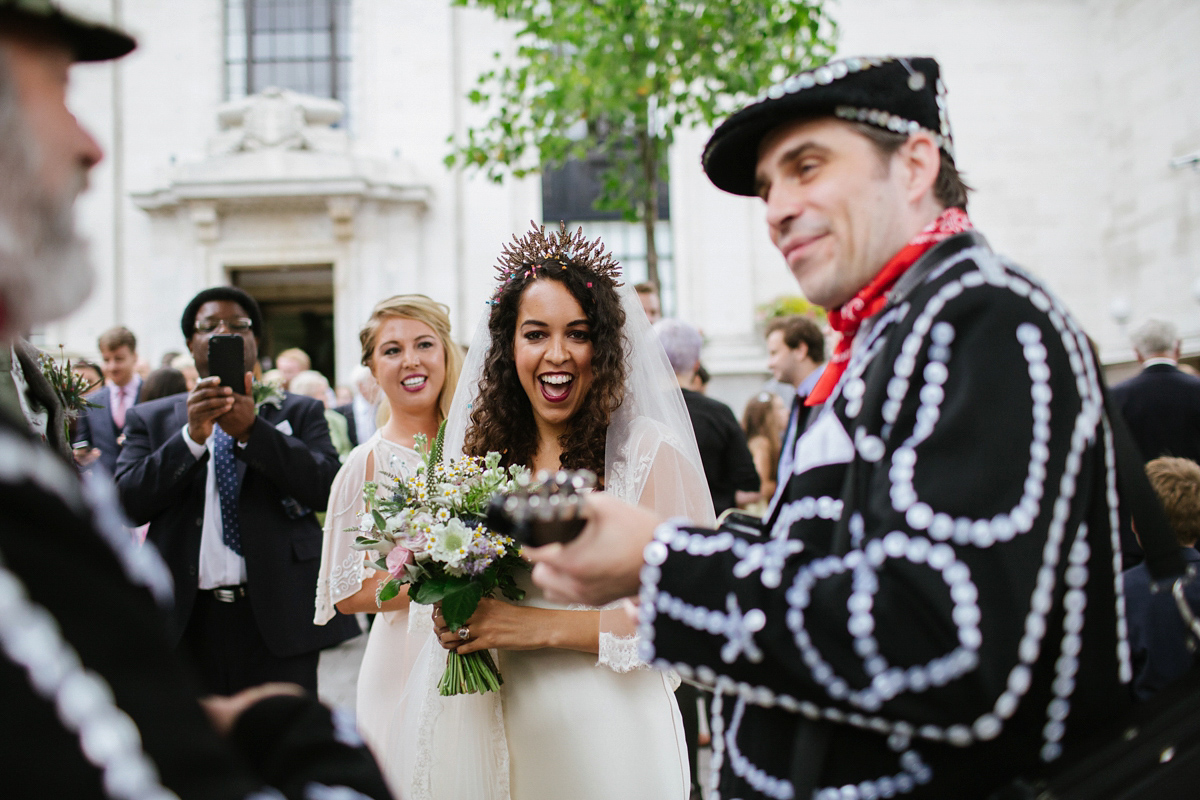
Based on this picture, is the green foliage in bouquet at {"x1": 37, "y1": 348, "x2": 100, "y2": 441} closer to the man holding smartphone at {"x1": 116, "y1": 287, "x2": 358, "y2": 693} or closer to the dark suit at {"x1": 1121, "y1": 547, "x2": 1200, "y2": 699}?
the man holding smartphone at {"x1": 116, "y1": 287, "x2": 358, "y2": 693}

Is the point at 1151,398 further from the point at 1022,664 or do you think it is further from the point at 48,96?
the point at 48,96

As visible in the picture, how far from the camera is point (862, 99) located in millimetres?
1241

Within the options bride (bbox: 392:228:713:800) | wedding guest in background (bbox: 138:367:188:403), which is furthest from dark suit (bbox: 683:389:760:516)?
wedding guest in background (bbox: 138:367:188:403)

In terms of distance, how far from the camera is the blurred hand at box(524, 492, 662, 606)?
1176 millimetres

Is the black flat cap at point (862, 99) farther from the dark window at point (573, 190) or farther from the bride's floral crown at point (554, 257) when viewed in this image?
the dark window at point (573, 190)

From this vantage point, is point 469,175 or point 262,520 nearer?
point 262,520

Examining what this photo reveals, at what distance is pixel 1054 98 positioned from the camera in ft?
50.3

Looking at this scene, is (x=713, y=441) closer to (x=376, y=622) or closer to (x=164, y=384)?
(x=376, y=622)

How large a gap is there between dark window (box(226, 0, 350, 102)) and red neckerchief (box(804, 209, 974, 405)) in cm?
1564

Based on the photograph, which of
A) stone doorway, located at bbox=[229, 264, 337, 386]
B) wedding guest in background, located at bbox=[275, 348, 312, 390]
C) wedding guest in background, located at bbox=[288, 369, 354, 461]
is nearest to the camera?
wedding guest in background, located at bbox=[288, 369, 354, 461]

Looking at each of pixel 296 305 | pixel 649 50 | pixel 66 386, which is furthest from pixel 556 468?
pixel 296 305

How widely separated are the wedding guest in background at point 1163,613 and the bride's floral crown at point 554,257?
1665 millimetres

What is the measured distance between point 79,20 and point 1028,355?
117 cm

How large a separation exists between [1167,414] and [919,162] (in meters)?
4.86
